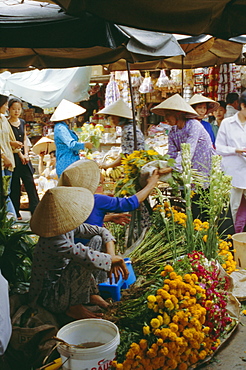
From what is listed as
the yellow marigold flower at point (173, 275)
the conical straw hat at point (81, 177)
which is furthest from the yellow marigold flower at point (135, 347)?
the conical straw hat at point (81, 177)

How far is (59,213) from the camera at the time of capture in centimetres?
246

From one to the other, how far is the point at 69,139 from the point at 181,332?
385 cm

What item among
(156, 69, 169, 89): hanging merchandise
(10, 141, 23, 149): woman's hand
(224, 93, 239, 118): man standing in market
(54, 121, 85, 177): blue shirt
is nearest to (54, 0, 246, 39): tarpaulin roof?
(54, 121, 85, 177): blue shirt

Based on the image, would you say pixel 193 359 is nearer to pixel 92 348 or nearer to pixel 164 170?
pixel 92 348

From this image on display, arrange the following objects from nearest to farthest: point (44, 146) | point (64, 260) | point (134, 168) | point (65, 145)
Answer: point (64, 260) → point (134, 168) → point (65, 145) → point (44, 146)

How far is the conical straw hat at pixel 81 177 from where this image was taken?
306cm

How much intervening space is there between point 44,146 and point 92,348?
6351mm

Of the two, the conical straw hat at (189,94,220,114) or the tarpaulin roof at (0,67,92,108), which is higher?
the tarpaulin roof at (0,67,92,108)

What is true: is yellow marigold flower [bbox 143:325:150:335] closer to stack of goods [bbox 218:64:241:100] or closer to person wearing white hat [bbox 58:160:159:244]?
person wearing white hat [bbox 58:160:159:244]

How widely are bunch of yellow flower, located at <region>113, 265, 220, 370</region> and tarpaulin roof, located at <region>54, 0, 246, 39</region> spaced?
1555 millimetres

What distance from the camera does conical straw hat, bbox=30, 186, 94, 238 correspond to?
2.43 meters

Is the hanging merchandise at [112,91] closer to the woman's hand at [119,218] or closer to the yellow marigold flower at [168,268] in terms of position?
the woman's hand at [119,218]

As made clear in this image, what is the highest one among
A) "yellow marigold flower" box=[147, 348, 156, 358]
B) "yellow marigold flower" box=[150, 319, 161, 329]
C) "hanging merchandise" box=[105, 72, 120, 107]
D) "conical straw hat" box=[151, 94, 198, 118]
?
"hanging merchandise" box=[105, 72, 120, 107]

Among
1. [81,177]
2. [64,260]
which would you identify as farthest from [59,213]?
[81,177]
